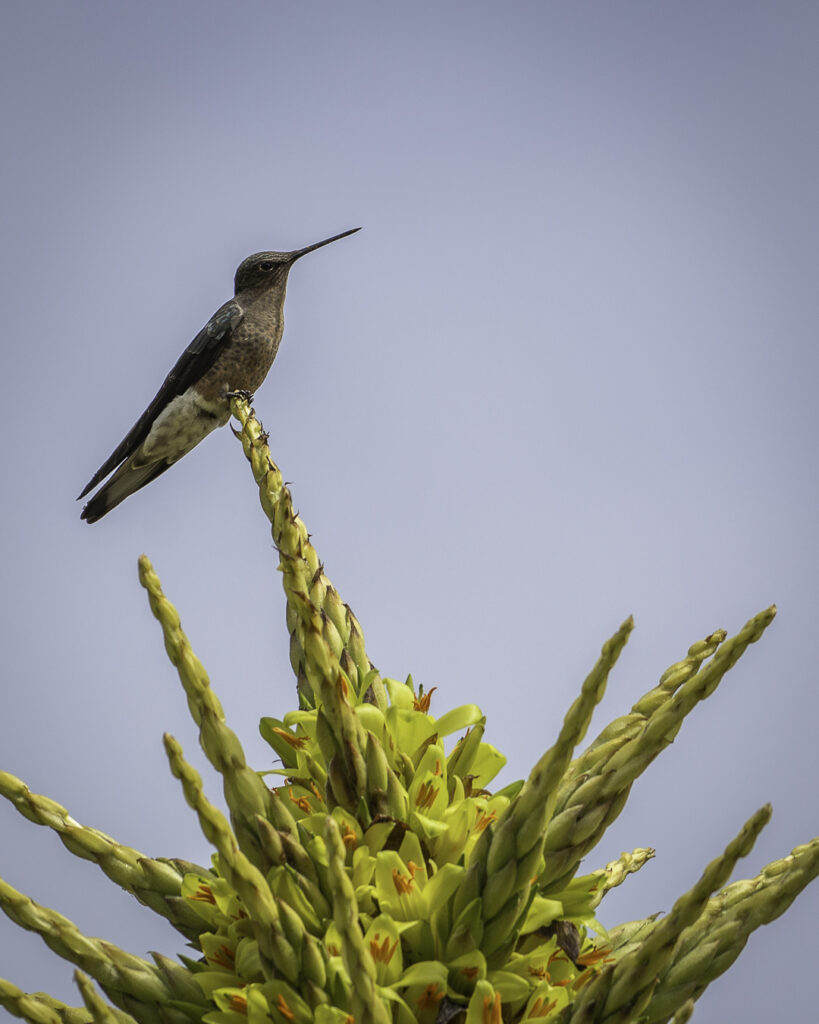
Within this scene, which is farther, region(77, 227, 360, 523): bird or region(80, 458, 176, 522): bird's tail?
region(80, 458, 176, 522): bird's tail

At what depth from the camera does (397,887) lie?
8.14 ft

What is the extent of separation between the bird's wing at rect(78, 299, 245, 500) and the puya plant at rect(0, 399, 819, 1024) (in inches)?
236

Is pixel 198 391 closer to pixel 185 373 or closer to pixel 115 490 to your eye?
pixel 185 373

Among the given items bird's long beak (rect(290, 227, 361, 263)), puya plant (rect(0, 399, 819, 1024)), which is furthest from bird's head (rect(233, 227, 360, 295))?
puya plant (rect(0, 399, 819, 1024))

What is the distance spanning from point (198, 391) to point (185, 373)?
0.20 meters

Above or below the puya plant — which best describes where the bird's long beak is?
above

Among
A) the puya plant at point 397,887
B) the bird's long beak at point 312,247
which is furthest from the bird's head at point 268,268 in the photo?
the puya plant at point 397,887

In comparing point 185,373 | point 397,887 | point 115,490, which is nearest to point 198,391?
point 185,373

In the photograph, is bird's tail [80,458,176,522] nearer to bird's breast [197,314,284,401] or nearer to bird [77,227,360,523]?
bird [77,227,360,523]

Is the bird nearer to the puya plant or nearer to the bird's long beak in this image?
the bird's long beak

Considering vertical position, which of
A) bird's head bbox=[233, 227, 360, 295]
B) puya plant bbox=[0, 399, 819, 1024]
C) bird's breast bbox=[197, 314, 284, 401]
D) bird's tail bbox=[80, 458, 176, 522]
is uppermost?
bird's head bbox=[233, 227, 360, 295]

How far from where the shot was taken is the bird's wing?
8680 millimetres

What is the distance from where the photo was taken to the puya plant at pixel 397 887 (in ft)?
7.25

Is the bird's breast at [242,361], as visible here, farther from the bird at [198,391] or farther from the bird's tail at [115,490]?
the bird's tail at [115,490]
